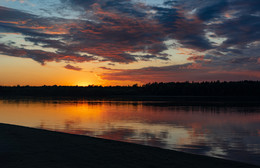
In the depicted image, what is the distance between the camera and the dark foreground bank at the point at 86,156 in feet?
35.2

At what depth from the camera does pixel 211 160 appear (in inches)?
506

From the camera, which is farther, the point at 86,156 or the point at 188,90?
the point at 188,90

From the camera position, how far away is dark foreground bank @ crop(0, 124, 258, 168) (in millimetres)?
10734

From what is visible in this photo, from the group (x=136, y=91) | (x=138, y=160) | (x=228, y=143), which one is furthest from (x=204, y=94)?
(x=138, y=160)

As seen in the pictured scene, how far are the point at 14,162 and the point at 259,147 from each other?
1585 cm

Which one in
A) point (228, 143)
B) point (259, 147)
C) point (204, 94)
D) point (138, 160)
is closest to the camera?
point (138, 160)

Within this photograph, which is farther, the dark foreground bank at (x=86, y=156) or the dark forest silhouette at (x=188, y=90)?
the dark forest silhouette at (x=188, y=90)

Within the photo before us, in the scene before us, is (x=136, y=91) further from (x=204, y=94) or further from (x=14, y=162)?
(x=14, y=162)

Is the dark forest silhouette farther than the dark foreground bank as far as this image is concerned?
Yes

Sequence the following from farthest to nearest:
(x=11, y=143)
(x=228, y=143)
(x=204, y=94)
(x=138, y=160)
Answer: (x=204, y=94), (x=228, y=143), (x=11, y=143), (x=138, y=160)

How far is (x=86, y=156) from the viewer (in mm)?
12203

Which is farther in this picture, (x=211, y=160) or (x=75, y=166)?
(x=211, y=160)

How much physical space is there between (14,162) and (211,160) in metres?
8.70

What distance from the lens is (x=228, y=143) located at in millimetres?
20312
